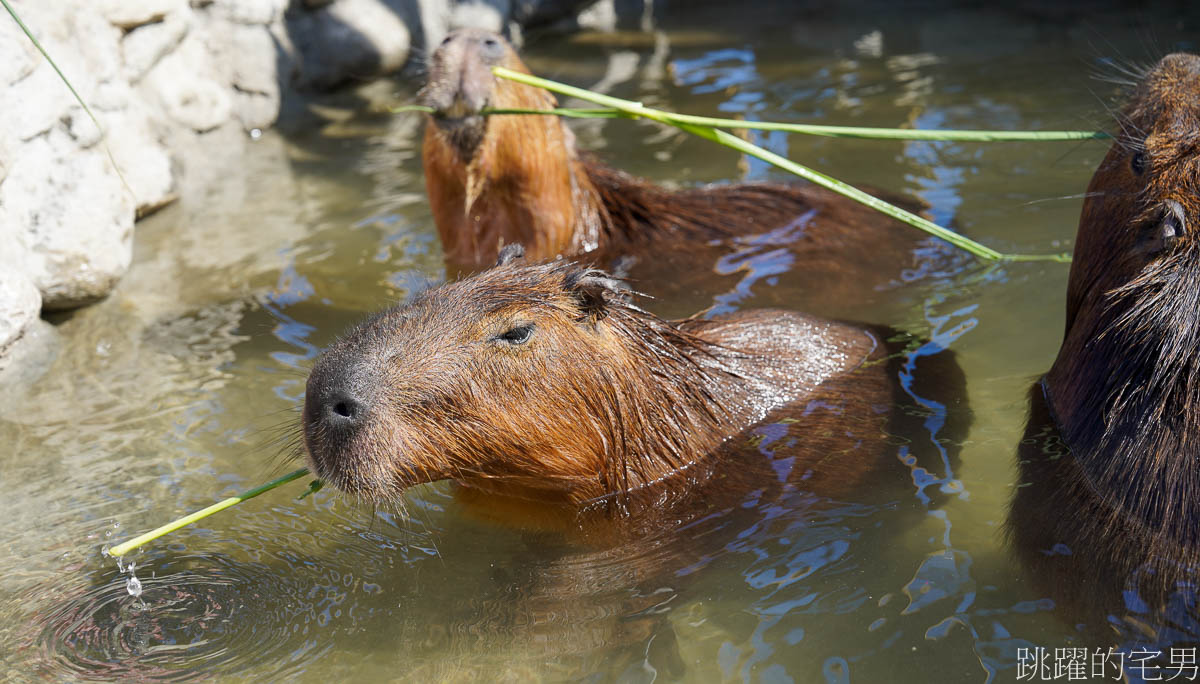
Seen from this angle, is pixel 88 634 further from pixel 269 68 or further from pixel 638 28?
pixel 638 28

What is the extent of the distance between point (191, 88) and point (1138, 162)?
608 centimetres

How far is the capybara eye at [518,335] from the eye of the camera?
310 cm

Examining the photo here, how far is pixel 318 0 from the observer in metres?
8.48

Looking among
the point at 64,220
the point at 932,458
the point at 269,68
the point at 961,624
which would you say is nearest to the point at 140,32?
the point at 269,68

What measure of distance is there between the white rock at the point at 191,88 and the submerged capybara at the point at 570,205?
3.02 metres

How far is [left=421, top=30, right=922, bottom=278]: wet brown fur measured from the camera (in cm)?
468

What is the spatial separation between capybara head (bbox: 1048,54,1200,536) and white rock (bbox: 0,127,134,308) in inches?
159

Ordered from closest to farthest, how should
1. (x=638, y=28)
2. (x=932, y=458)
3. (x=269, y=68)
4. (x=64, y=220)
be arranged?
(x=932, y=458)
(x=64, y=220)
(x=269, y=68)
(x=638, y=28)

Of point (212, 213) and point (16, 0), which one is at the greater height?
point (16, 0)

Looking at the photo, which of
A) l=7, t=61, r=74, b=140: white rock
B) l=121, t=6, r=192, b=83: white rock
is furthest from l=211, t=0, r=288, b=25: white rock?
l=7, t=61, r=74, b=140: white rock

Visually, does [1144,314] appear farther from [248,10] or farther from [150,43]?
[248,10]

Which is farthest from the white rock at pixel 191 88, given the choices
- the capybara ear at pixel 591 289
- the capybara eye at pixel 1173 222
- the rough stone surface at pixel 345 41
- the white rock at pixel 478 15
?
the capybara eye at pixel 1173 222

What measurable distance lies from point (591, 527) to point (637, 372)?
18.9 inches

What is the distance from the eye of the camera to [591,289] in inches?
125
